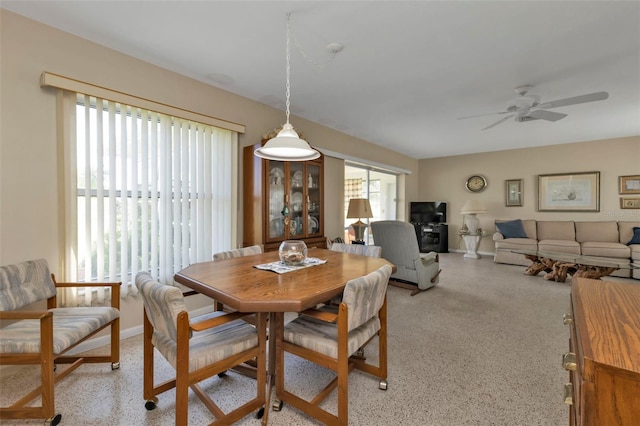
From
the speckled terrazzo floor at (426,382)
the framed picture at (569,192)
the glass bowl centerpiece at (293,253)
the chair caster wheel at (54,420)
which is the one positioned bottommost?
the speckled terrazzo floor at (426,382)

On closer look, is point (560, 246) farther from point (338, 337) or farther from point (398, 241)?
point (338, 337)

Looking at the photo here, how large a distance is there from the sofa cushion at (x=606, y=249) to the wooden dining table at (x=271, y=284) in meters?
5.09

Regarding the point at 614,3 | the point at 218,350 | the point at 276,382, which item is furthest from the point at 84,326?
the point at 614,3

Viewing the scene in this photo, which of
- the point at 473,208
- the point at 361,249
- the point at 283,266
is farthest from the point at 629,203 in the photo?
the point at 283,266

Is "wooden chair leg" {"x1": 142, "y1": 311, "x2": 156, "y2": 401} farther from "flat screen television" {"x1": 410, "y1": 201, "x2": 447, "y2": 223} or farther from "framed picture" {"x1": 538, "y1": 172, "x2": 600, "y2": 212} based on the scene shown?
"framed picture" {"x1": 538, "y1": 172, "x2": 600, "y2": 212}

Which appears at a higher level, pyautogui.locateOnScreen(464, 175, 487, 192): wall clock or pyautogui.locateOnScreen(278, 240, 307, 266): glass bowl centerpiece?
pyautogui.locateOnScreen(464, 175, 487, 192): wall clock

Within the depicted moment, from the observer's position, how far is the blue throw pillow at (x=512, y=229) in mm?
5672

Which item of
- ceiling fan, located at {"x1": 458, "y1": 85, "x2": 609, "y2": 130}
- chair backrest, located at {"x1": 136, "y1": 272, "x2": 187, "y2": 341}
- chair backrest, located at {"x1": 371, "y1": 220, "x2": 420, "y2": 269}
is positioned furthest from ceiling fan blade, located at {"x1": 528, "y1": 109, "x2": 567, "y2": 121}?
chair backrest, located at {"x1": 136, "y1": 272, "x2": 187, "y2": 341}

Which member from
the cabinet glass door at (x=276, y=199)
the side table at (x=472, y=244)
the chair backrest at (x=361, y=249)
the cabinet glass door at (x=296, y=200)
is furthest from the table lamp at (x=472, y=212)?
the cabinet glass door at (x=276, y=199)

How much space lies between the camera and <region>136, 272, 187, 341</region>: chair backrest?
1227mm

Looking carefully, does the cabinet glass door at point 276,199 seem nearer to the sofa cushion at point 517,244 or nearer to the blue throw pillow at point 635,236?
the sofa cushion at point 517,244

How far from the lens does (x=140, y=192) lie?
8.16 feet

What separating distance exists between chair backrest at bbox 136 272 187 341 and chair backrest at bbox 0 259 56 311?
1.00m

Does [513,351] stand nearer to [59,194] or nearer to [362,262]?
[362,262]
